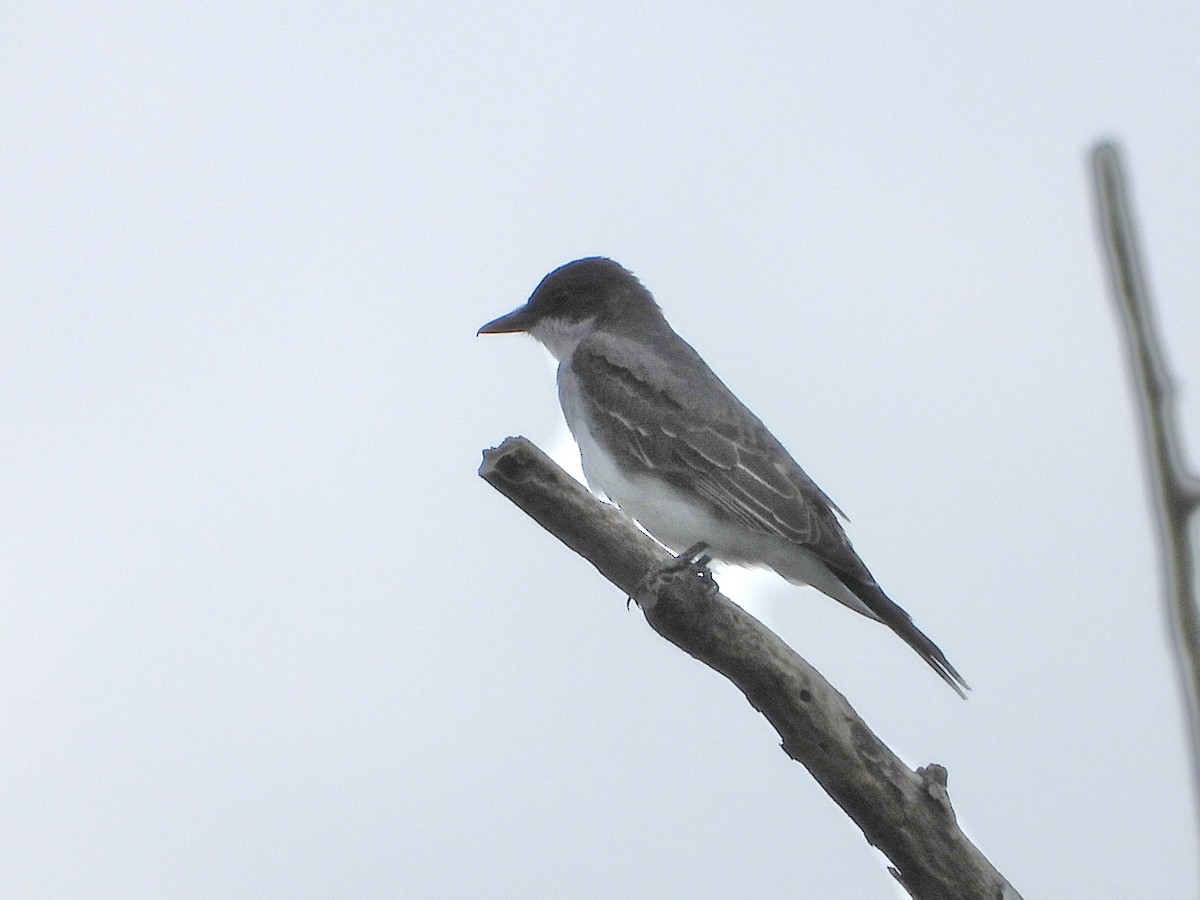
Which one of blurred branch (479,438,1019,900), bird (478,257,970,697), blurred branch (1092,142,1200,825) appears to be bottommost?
blurred branch (1092,142,1200,825)

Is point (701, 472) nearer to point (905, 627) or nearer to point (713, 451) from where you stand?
point (713, 451)

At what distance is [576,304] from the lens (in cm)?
997

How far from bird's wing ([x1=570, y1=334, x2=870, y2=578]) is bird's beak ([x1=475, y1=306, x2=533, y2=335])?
1.23 metres

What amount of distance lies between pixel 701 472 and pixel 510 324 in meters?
→ 2.69

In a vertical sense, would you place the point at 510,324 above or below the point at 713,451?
above

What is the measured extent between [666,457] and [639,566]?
172cm

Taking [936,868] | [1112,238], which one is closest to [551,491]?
[936,868]

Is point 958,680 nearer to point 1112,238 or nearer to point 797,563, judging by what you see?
point 797,563

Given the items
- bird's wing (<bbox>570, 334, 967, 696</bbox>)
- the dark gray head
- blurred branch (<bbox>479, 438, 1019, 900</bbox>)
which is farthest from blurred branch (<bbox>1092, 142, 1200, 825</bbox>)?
the dark gray head

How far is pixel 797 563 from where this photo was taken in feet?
25.6

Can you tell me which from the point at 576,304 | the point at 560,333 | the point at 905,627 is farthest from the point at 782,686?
the point at 576,304

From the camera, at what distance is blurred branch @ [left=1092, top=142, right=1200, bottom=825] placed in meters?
1.29

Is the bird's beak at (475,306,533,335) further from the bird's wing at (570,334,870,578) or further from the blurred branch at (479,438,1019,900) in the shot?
the blurred branch at (479,438,1019,900)

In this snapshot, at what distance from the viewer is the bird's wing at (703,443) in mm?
7688
